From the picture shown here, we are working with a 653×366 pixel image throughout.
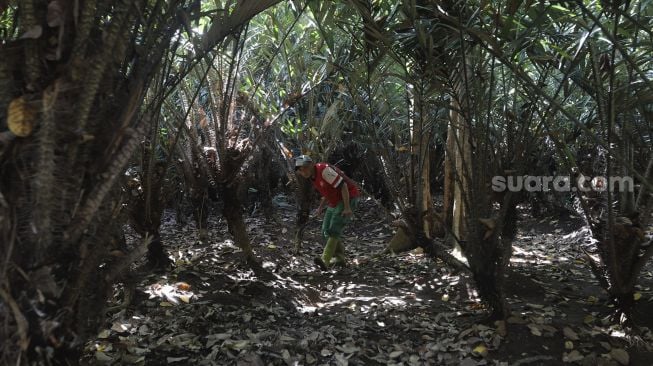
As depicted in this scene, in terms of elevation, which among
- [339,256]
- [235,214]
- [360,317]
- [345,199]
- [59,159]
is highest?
[59,159]

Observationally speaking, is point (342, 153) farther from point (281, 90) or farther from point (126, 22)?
point (126, 22)

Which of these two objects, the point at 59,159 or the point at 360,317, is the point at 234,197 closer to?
the point at 360,317

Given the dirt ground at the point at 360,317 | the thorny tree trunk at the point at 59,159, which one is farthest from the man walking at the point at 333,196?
the thorny tree trunk at the point at 59,159

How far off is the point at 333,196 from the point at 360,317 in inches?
66.2

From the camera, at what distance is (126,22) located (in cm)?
161

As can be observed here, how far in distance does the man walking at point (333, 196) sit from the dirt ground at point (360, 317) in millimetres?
208

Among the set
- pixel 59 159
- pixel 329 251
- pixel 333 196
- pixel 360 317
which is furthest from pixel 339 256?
pixel 59 159

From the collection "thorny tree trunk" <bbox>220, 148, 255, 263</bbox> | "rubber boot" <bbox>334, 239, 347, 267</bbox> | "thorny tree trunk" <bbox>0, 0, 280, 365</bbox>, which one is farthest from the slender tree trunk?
"thorny tree trunk" <bbox>0, 0, 280, 365</bbox>

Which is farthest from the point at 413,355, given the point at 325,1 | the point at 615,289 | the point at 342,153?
the point at 342,153

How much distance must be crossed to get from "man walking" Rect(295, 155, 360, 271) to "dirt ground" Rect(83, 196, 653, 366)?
0.68 feet

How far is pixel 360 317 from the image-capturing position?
3.35 metres

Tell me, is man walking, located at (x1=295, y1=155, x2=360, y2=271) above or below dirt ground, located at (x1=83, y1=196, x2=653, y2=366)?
above

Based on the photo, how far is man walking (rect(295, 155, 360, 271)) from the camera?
15.3 ft

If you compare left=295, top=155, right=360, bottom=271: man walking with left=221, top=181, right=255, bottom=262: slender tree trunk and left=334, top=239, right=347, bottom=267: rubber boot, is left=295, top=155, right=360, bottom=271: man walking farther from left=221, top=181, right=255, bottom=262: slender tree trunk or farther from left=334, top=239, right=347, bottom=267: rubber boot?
left=221, top=181, right=255, bottom=262: slender tree trunk
